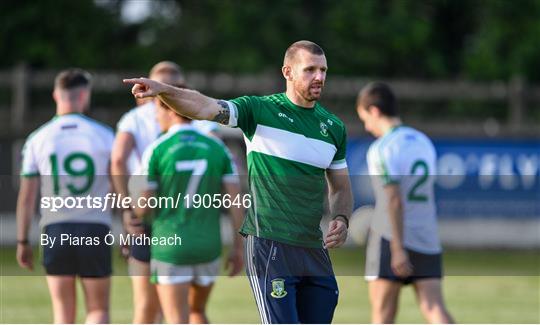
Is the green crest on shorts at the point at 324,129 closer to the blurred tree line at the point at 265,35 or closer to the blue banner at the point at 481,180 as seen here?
the blue banner at the point at 481,180

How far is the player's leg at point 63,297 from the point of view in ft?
34.8

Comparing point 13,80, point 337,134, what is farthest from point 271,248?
point 13,80

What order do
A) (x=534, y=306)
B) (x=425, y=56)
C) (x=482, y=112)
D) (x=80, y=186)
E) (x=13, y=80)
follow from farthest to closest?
(x=425, y=56) < (x=482, y=112) < (x=13, y=80) < (x=534, y=306) < (x=80, y=186)

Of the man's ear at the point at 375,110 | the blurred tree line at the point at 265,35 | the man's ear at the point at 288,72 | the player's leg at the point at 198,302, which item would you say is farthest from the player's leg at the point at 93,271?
the blurred tree line at the point at 265,35

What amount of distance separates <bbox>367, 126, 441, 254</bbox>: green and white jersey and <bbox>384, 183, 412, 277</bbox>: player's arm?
0.29 ft

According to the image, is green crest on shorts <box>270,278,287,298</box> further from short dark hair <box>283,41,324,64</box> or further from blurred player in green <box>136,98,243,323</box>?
blurred player in green <box>136,98,243,323</box>

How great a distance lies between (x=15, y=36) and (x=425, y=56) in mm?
10080

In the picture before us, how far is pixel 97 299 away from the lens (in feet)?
35.2

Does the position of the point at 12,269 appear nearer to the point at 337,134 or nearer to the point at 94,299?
the point at 94,299

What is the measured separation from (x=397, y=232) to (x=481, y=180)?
1173 cm

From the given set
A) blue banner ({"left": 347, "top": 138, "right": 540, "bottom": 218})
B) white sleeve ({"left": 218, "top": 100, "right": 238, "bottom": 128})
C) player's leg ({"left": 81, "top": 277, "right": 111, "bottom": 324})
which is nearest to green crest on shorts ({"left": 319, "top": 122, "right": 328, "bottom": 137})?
white sleeve ({"left": 218, "top": 100, "right": 238, "bottom": 128})

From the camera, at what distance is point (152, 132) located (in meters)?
11.2

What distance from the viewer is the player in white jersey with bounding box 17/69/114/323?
10.7 meters

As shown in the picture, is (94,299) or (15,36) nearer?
(94,299)
